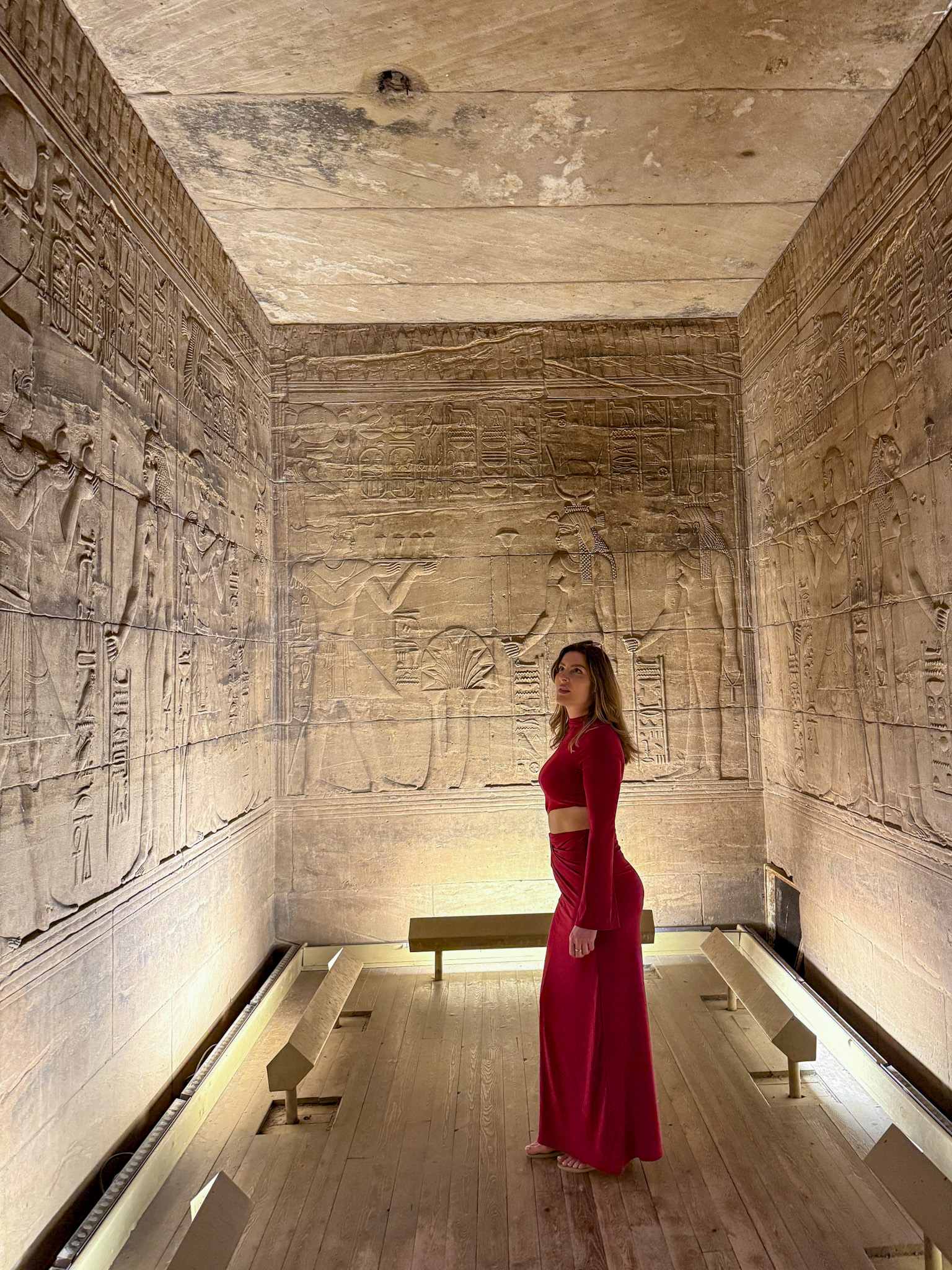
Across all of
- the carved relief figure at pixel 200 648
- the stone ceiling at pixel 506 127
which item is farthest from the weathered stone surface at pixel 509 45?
the carved relief figure at pixel 200 648

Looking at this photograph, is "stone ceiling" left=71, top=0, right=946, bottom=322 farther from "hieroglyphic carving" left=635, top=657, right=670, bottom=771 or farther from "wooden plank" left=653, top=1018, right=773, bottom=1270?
"wooden plank" left=653, top=1018, right=773, bottom=1270

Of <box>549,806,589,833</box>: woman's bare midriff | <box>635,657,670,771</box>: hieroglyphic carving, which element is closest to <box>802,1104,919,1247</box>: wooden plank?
<box>549,806,589,833</box>: woman's bare midriff

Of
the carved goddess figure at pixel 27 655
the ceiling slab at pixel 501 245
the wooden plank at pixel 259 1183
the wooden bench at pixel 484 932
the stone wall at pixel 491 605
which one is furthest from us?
the stone wall at pixel 491 605

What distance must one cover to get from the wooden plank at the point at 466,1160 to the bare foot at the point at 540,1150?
234mm

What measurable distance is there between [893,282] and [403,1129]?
15.6 ft

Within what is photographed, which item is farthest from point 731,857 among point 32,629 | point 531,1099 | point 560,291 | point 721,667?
point 32,629

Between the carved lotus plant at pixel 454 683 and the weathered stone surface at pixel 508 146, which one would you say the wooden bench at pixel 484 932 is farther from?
the weathered stone surface at pixel 508 146

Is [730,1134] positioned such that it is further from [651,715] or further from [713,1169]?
[651,715]

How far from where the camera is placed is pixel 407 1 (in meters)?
3.28

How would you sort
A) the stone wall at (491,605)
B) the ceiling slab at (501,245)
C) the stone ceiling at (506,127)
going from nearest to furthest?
1. the stone ceiling at (506,127)
2. the ceiling slab at (501,245)
3. the stone wall at (491,605)

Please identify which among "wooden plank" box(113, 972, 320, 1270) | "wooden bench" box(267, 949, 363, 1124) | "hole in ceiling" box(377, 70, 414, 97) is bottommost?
"wooden plank" box(113, 972, 320, 1270)

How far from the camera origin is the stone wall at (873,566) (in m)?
3.50

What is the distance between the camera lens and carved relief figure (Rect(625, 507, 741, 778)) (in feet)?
19.7

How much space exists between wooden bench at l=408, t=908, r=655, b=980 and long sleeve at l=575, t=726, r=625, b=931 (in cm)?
196
